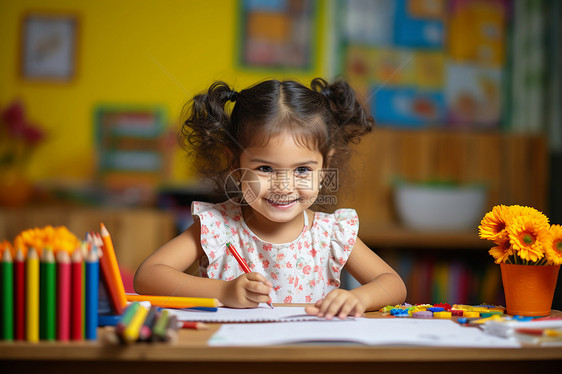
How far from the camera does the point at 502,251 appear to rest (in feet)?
2.83

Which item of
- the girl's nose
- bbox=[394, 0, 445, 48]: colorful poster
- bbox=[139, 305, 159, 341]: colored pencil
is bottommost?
bbox=[139, 305, 159, 341]: colored pencil

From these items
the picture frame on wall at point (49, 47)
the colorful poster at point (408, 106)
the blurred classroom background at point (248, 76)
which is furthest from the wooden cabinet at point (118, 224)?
the colorful poster at point (408, 106)

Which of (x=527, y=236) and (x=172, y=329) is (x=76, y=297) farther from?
(x=527, y=236)

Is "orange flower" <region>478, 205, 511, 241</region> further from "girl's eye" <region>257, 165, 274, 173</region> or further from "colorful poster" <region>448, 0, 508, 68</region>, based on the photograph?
"colorful poster" <region>448, 0, 508, 68</region>

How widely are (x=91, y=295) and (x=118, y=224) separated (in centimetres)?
196

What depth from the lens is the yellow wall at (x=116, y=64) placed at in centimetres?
285

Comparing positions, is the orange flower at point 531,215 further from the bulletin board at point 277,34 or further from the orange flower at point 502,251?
the bulletin board at point 277,34

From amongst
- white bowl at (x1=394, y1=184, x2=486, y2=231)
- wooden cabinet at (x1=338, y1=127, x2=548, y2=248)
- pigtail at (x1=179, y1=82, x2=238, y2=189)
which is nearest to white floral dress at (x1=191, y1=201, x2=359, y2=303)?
pigtail at (x1=179, y1=82, x2=238, y2=189)

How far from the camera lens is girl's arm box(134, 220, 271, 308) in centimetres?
85

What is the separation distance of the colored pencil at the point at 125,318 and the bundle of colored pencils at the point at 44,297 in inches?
1.3

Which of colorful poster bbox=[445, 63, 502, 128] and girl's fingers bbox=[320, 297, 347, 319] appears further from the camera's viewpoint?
colorful poster bbox=[445, 63, 502, 128]

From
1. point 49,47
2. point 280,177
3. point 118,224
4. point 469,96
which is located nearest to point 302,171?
point 280,177

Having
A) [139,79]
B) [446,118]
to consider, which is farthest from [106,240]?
[446,118]

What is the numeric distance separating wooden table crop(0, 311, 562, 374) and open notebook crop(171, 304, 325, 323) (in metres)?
0.10
